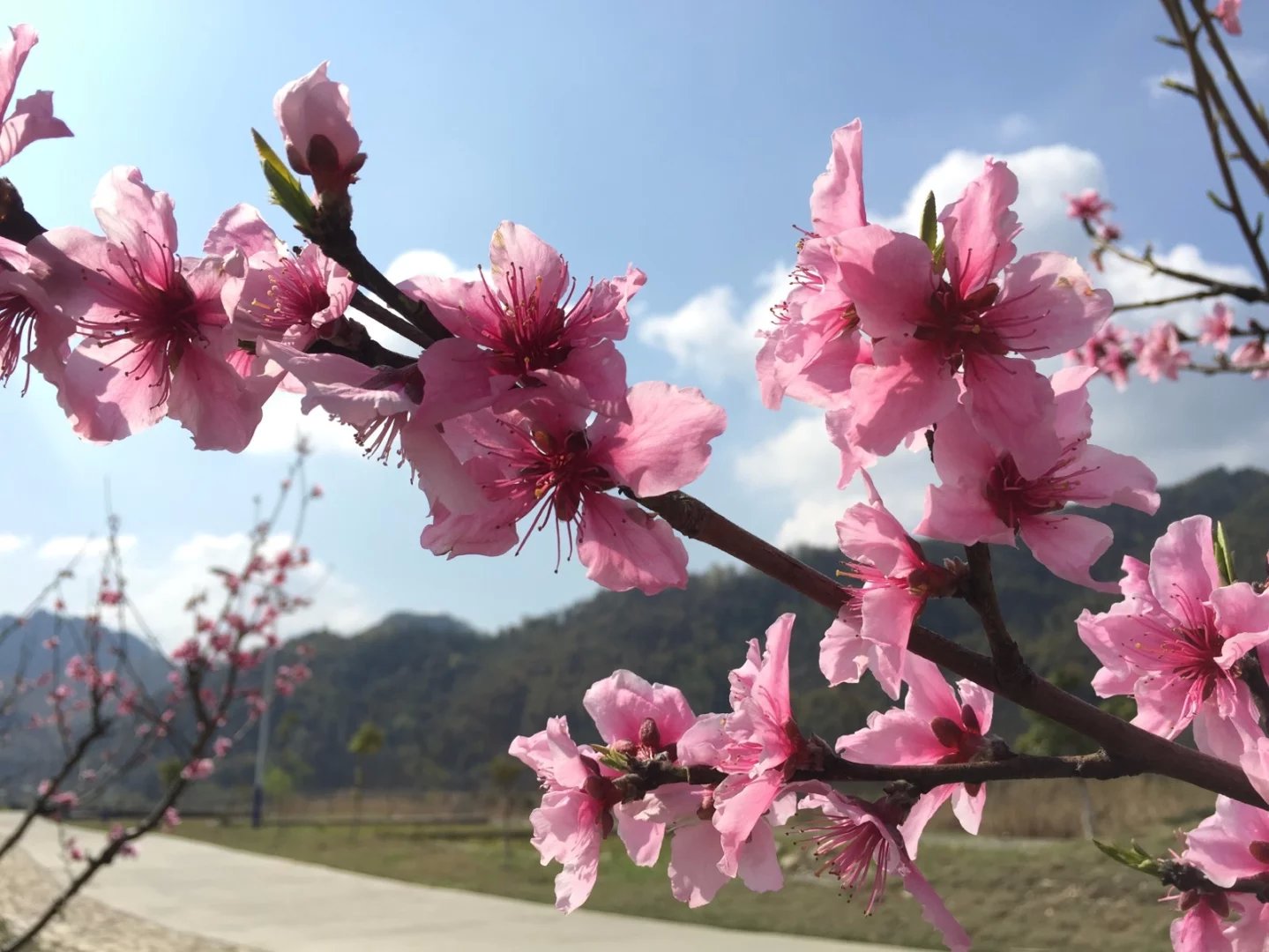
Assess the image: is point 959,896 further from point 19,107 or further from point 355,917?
point 19,107

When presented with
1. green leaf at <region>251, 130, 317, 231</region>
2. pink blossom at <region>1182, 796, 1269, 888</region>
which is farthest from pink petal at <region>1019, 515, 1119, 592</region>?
green leaf at <region>251, 130, 317, 231</region>

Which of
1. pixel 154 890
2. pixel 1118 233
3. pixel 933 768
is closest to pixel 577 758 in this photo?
pixel 933 768

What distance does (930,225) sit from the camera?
2.40 ft

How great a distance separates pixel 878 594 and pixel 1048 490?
18 centimetres

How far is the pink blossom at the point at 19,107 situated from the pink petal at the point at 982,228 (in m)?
0.75

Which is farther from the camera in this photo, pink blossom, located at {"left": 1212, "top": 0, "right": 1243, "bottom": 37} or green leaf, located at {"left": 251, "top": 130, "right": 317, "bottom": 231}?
pink blossom, located at {"left": 1212, "top": 0, "right": 1243, "bottom": 37}

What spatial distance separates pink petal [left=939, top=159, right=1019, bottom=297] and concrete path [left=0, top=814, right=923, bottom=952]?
17.7ft

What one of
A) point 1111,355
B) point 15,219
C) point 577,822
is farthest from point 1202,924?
point 1111,355

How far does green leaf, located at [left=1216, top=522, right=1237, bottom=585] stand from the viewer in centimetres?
97

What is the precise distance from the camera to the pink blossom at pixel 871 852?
0.83 meters

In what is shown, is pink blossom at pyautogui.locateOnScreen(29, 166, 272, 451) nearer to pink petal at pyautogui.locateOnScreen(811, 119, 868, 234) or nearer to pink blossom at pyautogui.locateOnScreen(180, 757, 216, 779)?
pink petal at pyautogui.locateOnScreen(811, 119, 868, 234)

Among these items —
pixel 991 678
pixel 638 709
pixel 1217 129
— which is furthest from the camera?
pixel 1217 129

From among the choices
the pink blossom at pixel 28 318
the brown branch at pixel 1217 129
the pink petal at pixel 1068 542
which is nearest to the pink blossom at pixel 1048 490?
the pink petal at pixel 1068 542

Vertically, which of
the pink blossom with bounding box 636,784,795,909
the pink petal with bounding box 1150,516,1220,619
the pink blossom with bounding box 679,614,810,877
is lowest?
the pink blossom with bounding box 636,784,795,909
